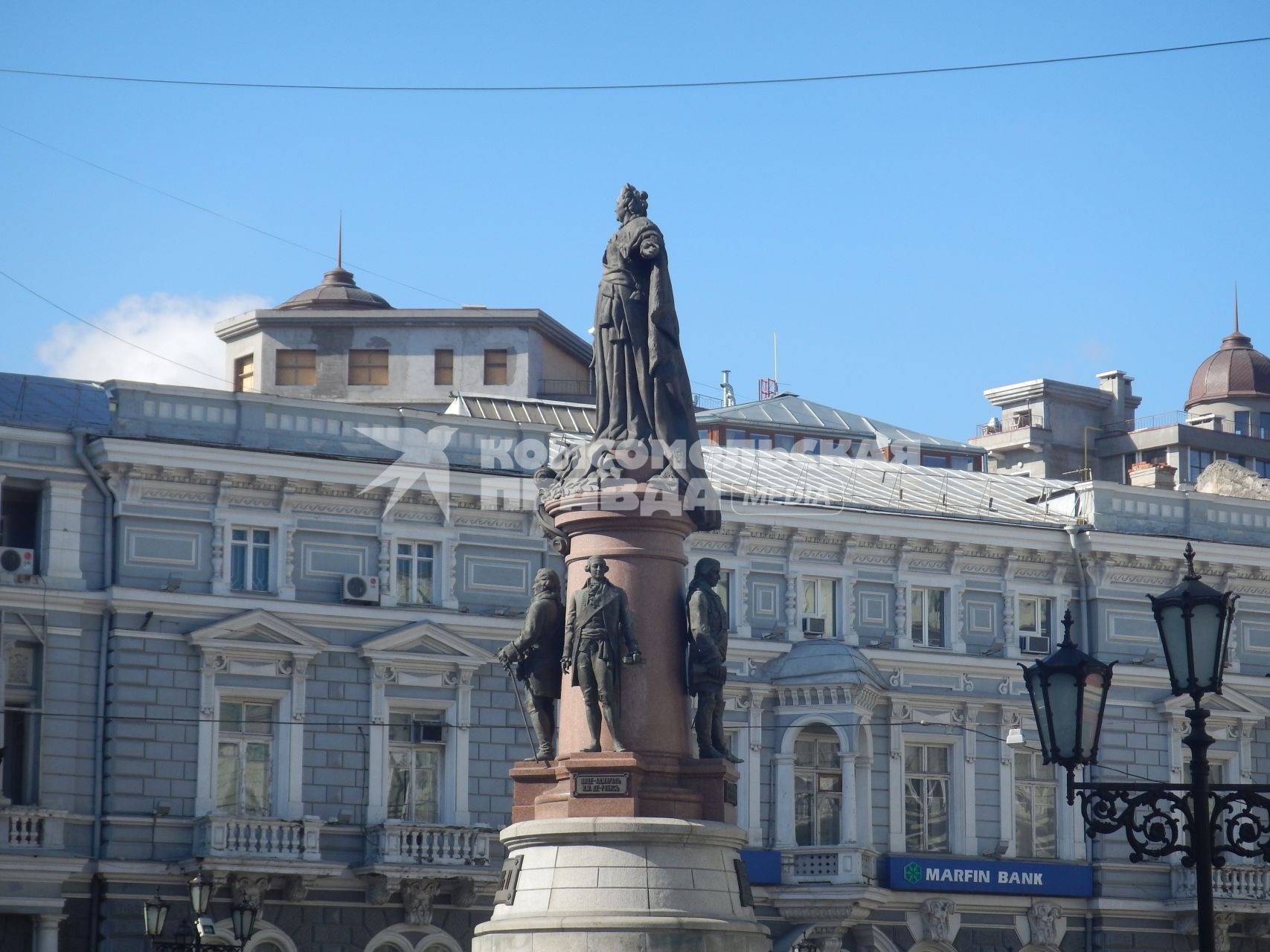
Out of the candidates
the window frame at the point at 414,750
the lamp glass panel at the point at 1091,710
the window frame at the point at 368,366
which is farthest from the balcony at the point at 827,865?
the lamp glass panel at the point at 1091,710

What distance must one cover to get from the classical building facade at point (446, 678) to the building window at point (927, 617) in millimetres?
92

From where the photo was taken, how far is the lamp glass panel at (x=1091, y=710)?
57.1ft

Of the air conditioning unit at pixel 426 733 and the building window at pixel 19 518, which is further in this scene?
the air conditioning unit at pixel 426 733

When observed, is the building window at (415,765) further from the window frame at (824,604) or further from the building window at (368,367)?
the building window at (368,367)

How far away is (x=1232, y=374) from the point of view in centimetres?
9438

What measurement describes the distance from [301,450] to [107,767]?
21.8ft

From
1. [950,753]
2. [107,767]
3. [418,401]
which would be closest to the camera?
[107,767]

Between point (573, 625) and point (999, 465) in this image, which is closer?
point (573, 625)

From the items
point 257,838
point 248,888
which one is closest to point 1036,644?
point 257,838

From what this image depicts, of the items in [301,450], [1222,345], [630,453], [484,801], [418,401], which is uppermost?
[1222,345]

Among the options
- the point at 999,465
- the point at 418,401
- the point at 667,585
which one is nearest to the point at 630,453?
the point at 667,585

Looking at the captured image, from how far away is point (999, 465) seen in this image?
7975 cm

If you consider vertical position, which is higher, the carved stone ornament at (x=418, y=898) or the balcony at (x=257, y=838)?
the balcony at (x=257, y=838)

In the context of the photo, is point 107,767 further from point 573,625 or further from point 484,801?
point 573,625
